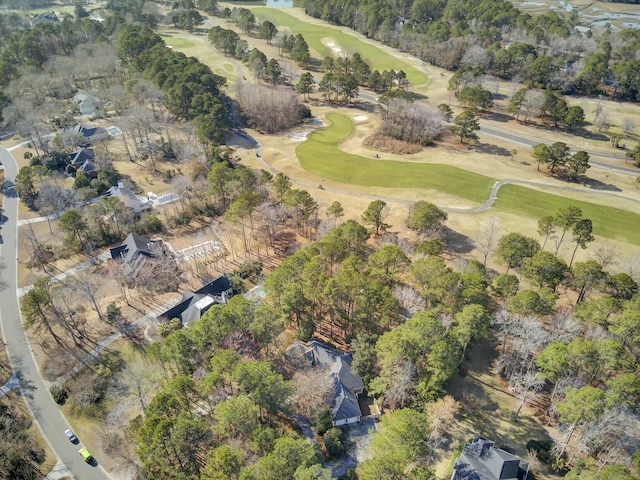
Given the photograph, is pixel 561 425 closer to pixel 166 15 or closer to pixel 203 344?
pixel 203 344

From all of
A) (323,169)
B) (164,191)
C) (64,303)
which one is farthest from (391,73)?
(64,303)

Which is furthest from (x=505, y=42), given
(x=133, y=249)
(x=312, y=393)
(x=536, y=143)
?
(x=312, y=393)

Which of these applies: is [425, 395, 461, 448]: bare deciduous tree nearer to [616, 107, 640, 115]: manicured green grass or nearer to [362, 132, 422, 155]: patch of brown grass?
[362, 132, 422, 155]: patch of brown grass

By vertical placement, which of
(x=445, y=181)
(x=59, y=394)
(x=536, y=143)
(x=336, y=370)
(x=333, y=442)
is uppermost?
(x=536, y=143)

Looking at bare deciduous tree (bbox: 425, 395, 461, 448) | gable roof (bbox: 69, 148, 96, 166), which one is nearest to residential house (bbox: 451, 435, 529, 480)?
bare deciduous tree (bbox: 425, 395, 461, 448)

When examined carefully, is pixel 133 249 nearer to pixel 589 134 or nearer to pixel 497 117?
pixel 497 117
